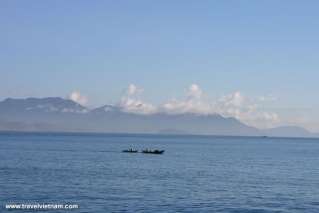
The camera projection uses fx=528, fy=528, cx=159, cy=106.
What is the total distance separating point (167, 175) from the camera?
103 m

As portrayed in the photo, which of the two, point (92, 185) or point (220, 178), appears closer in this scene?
point (92, 185)

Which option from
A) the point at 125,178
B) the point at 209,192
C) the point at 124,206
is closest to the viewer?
the point at 124,206

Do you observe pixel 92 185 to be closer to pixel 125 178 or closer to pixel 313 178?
pixel 125 178

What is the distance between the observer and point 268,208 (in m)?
65.2

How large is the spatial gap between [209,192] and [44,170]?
42.3m

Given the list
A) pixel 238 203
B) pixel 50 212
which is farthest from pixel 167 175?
pixel 50 212

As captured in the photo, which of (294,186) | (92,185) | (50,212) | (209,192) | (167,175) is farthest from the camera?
(167,175)

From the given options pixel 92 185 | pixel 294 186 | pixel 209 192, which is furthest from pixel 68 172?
pixel 294 186

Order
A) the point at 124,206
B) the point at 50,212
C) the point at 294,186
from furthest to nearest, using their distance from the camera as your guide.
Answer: the point at 294,186 < the point at 124,206 < the point at 50,212

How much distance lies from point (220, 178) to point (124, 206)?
3868cm

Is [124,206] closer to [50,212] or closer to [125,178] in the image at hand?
[50,212]

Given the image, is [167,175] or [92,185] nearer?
[92,185]

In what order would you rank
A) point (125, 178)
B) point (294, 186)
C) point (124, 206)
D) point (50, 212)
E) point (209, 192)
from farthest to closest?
point (125, 178) < point (294, 186) < point (209, 192) < point (124, 206) < point (50, 212)

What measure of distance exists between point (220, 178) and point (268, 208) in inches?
1346
